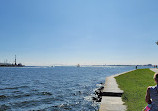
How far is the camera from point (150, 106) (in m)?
4.17

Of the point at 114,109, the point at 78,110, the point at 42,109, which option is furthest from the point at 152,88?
the point at 42,109

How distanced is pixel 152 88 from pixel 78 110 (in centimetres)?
873

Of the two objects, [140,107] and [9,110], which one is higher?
[140,107]

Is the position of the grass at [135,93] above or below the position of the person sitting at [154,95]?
below

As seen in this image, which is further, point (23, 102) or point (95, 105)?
point (23, 102)

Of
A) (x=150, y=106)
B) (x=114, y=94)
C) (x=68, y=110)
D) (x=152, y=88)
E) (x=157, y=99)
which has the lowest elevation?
(x=68, y=110)

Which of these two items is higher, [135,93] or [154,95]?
[154,95]

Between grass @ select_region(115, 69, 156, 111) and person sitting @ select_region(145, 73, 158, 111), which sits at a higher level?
person sitting @ select_region(145, 73, 158, 111)

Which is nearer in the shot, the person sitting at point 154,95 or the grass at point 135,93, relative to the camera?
the person sitting at point 154,95

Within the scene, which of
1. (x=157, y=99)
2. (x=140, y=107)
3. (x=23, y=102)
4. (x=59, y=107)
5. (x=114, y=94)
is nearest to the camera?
(x=157, y=99)

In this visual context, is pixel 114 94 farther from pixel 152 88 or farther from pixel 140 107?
pixel 152 88

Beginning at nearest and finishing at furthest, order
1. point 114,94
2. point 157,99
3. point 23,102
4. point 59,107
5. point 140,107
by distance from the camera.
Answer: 1. point 157,99
2. point 140,107
3. point 114,94
4. point 59,107
5. point 23,102

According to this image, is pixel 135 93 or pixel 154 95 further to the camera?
pixel 135 93

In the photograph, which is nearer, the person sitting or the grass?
the person sitting
